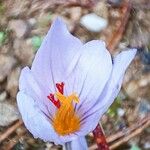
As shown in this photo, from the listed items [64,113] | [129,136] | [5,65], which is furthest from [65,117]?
[5,65]

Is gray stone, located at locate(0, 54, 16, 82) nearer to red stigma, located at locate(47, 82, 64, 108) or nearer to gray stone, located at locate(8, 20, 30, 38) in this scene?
gray stone, located at locate(8, 20, 30, 38)

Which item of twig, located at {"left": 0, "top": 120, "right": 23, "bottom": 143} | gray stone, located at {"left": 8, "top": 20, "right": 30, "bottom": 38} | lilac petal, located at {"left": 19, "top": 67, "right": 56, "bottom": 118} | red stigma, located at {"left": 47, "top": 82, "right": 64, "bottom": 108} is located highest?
lilac petal, located at {"left": 19, "top": 67, "right": 56, "bottom": 118}

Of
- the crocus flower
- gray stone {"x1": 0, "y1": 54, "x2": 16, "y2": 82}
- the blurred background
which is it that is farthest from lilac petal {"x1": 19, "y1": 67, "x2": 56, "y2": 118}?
gray stone {"x1": 0, "y1": 54, "x2": 16, "y2": 82}

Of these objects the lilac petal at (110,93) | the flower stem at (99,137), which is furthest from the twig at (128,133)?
the lilac petal at (110,93)

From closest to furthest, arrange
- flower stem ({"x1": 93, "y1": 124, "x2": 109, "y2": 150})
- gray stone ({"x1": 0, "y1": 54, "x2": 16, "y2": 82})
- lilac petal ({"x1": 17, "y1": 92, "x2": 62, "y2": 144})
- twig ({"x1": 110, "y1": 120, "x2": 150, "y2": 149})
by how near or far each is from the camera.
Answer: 1. lilac petal ({"x1": 17, "y1": 92, "x2": 62, "y2": 144})
2. flower stem ({"x1": 93, "y1": 124, "x2": 109, "y2": 150})
3. twig ({"x1": 110, "y1": 120, "x2": 150, "y2": 149})
4. gray stone ({"x1": 0, "y1": 54, "x2": 16, "y2": 82})

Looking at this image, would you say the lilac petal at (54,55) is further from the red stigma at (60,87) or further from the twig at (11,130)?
the twig at (11,130)

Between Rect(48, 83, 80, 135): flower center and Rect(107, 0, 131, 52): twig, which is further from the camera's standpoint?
Rect(107, 0, 131, 52): twig

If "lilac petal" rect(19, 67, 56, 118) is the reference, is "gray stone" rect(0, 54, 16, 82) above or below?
below

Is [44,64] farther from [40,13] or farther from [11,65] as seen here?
[40,13]
